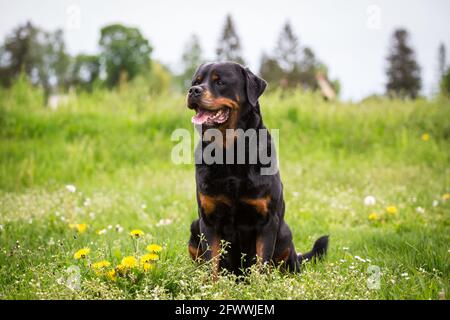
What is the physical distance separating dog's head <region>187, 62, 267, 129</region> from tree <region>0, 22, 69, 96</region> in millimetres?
31908

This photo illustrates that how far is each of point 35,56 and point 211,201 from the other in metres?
43.9

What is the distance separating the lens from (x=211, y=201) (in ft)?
10.8

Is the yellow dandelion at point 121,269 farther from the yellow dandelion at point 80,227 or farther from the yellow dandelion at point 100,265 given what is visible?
the yellow dandelion at point 80,227

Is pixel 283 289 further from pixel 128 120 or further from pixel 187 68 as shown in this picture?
pixel 187 68

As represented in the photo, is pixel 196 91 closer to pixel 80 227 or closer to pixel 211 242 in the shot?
pixel 211 242

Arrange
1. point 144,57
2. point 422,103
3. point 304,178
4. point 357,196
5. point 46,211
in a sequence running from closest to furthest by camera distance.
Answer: point 46,211 < point 357,196 < point 304,178 < point 422,103 < point 144,57

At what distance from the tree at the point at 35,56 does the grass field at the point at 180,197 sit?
82.9 feet

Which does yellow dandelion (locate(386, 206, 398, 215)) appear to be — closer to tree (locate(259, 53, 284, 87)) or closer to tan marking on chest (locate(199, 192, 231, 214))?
tan marking on chest (locate(199, 192, 231, 214))

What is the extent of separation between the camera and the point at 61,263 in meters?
3.28

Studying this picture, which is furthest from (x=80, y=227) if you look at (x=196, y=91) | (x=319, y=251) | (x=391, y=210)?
(x=391, y=210)

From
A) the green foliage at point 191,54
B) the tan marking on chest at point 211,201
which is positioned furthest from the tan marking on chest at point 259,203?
the green foliage at point 191,54

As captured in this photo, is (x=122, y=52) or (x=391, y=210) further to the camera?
(x=122, y=52)

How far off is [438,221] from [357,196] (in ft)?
4.69
